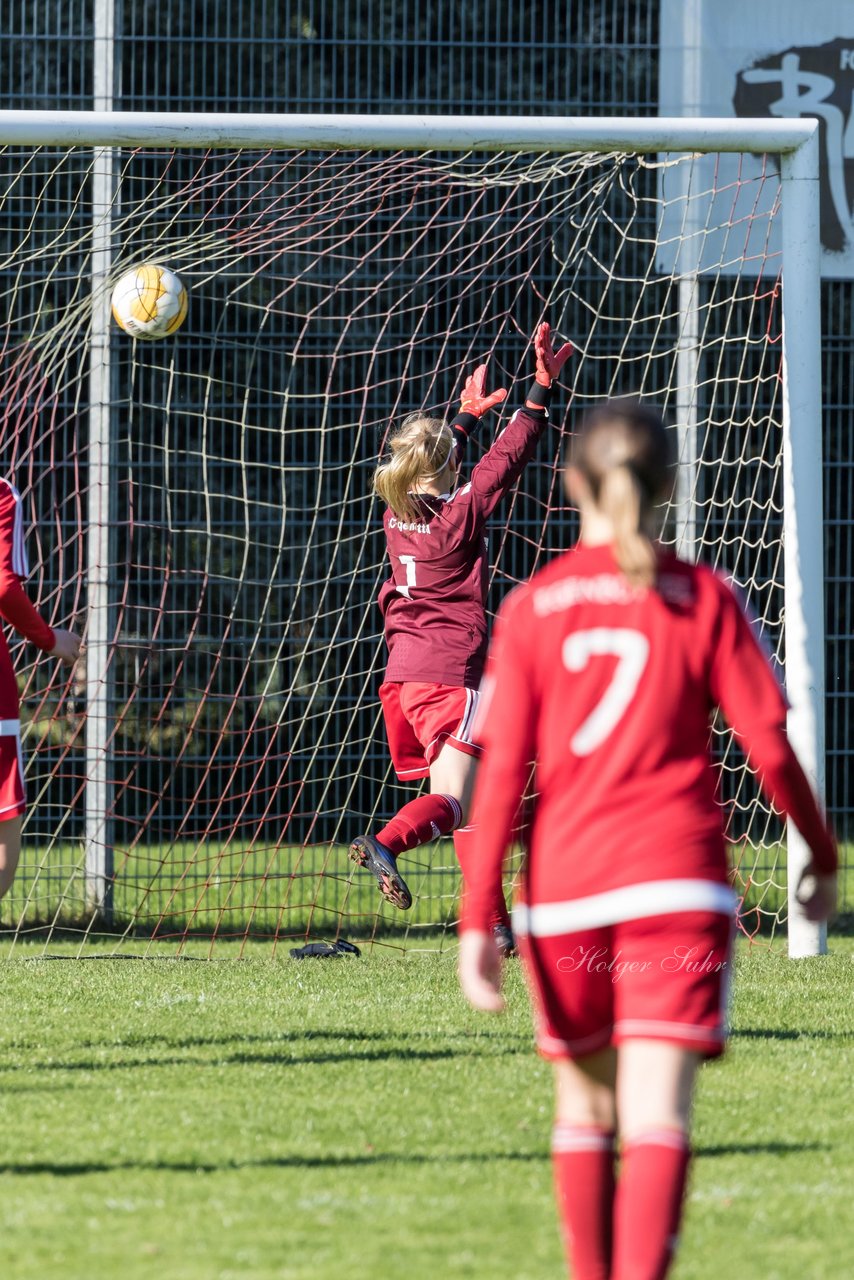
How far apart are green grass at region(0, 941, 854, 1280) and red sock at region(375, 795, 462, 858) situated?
0.56m

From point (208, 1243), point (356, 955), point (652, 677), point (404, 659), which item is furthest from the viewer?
point (356, 955)

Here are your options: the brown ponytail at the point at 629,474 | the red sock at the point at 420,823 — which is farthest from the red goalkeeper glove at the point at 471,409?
the brown ponytail at the point at 629,474

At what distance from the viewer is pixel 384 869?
19.9 ft

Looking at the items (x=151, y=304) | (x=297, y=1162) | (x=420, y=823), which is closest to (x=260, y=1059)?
(x=297, y=1162)

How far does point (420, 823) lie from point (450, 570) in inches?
38.0

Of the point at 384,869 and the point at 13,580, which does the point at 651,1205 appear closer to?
the point at 13,580

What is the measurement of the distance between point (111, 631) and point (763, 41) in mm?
4673

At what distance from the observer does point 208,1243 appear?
→ 3.35 m

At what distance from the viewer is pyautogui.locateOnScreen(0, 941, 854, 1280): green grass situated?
3324mm

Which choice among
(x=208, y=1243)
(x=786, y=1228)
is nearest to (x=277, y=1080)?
(x=208, y=1243)

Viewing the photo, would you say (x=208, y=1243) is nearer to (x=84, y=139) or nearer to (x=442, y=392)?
(x=84, y=139)

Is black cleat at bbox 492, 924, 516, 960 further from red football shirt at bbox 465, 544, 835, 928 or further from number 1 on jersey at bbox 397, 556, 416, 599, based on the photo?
red football shirt at bbox 465, 544, 835, 928

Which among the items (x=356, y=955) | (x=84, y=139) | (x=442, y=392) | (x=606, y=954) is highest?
(x=84, y=139)

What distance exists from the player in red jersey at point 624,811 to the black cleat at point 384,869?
3263 mm
